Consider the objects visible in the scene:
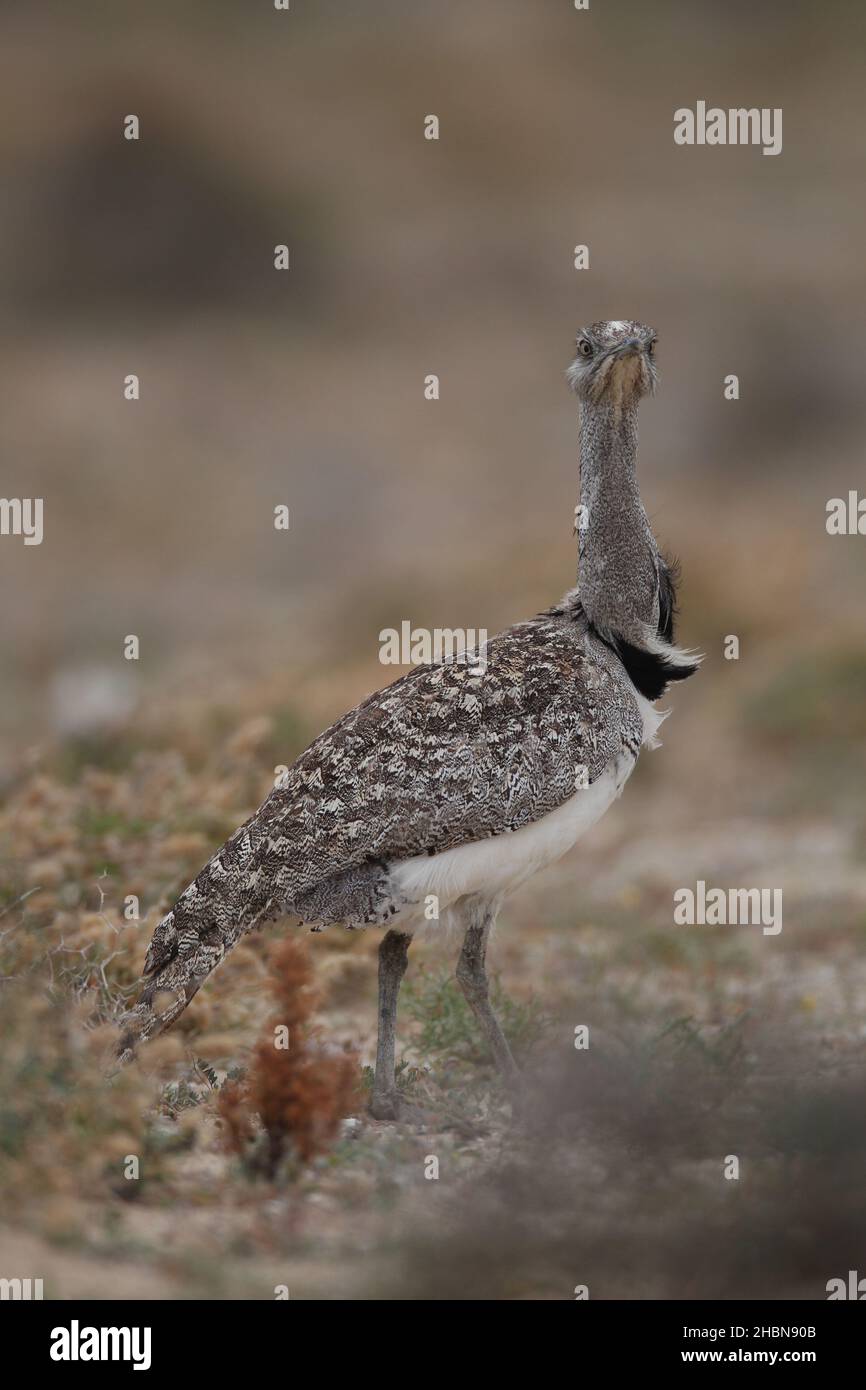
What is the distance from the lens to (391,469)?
26938 mm

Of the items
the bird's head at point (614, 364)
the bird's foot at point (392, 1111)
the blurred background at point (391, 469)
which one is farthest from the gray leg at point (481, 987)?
the bird's head at point (614, 364)

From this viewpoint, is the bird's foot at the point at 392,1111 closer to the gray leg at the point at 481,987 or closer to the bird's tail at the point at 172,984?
the gray leg at the point at 481,987

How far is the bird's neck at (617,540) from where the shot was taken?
6.79m

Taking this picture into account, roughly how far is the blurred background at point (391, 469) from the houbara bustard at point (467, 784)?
1.71 feet

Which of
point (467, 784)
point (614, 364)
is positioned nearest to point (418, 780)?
point (467, 784)

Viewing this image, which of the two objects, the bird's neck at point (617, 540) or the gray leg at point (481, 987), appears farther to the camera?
the bird's neck at point (617, 540)

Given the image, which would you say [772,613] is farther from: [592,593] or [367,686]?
[592,593]

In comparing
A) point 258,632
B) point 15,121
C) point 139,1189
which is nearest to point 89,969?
point 139,1189

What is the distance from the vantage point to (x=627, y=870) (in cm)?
1122

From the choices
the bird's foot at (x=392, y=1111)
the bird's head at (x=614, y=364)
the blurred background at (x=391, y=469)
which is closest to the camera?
the bird's foot at (x=392, y=1111)

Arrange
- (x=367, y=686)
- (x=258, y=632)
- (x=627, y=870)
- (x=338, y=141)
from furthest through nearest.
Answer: (x=338, y=141) < (x=258, y=632) < (x=367, y=686) < (x=627, y=870)

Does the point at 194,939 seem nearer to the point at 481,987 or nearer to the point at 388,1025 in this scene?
the point at 388,1025

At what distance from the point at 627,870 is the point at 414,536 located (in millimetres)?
13489

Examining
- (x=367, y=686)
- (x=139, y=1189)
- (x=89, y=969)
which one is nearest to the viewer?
(x=139, y=1189)
